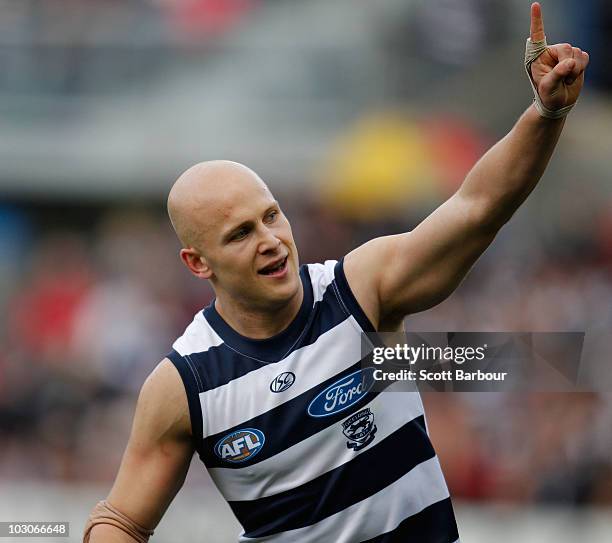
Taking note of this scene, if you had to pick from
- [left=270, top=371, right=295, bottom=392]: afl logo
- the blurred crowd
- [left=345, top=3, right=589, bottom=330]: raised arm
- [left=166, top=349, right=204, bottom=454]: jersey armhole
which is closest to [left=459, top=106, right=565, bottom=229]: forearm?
[left=345, top=3, right=589, bottom=330]: raised arm

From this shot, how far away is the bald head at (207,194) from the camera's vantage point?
509 centimetres

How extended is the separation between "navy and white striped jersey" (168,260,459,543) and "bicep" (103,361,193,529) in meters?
0.05

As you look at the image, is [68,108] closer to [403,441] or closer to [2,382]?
[2,382]

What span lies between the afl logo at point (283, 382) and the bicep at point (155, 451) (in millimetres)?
352

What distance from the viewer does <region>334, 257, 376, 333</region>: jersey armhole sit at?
16.7ft

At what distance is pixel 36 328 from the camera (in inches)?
528

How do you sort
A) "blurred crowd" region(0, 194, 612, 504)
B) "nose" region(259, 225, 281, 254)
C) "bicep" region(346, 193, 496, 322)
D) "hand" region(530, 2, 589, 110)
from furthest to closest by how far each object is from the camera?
1. "blurred crowd" region(0, 194, 612, 504)
2. "nose" region(259, 225, 281, 254)
3. "bicep" region(346, 193, 496, 322)
4. "hand" region(530, 2, 589, 110)

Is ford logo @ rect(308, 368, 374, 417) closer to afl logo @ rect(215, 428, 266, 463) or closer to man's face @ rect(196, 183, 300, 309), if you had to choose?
afl logo @ rect(215, 428, 266, 463)

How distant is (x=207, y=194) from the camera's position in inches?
201

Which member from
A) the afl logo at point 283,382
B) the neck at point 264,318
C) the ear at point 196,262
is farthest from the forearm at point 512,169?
the ear at point 196,262

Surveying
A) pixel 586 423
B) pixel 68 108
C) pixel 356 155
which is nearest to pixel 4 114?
pixel 68 108

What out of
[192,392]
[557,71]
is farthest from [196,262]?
[557,71]

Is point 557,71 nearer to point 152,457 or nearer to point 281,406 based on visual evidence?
point 281,406

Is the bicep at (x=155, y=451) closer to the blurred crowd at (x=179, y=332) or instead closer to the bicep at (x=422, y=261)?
the bicep at (x=422, y=261)
